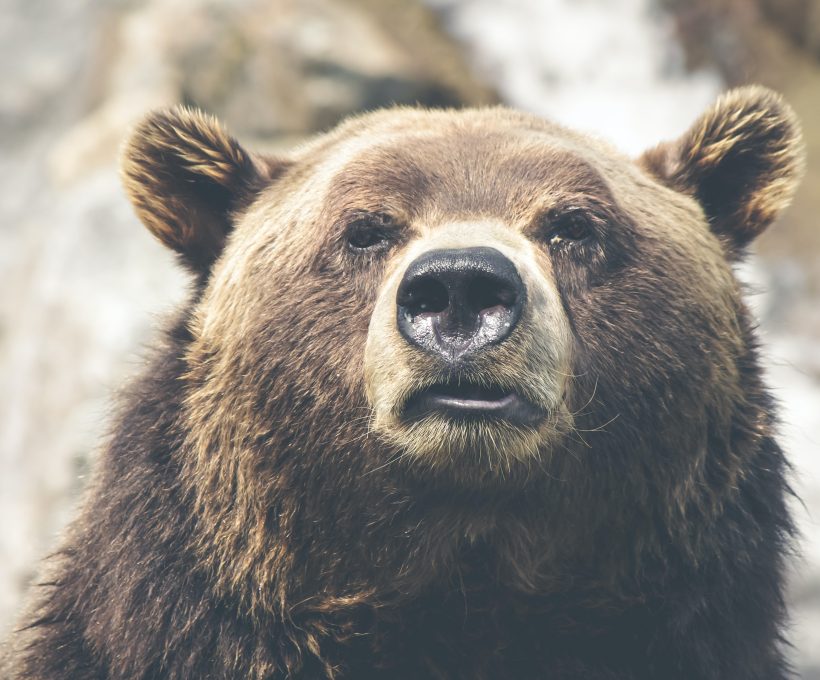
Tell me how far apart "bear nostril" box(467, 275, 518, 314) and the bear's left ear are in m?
2.00

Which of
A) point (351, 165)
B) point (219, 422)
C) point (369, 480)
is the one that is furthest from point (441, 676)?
point (351, 165)

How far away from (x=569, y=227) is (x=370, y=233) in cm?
89

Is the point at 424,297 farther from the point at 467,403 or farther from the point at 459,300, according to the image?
the point at 467,403

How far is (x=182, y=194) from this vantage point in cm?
570

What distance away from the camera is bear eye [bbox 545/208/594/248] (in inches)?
199

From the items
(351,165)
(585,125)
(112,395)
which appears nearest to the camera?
(351,165)

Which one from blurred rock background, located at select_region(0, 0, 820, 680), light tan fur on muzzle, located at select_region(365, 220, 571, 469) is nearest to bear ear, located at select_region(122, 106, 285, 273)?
light tan fur on muzzle, located at select_region(365, 220, 571, 469)

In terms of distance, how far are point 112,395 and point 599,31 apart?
51.2 ft

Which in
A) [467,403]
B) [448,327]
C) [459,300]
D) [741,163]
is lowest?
[467,403]

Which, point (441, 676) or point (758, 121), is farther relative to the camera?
point (758, 121)

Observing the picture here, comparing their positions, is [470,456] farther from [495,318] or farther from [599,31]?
[599,31]

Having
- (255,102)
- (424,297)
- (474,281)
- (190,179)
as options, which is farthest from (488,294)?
(255,102)

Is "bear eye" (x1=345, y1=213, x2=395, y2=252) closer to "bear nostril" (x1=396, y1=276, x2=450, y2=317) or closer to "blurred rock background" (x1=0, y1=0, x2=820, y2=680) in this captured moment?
"bear nostril" (x1=396, y1=276, x2=450, y2=317)

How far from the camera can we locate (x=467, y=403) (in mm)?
4375
